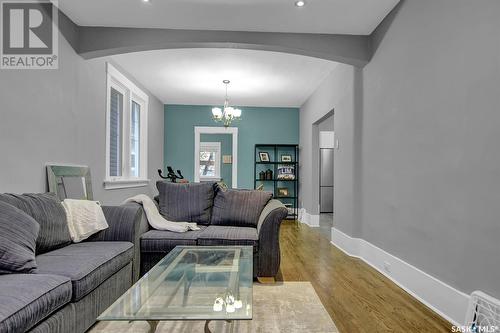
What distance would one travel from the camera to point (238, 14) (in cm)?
331

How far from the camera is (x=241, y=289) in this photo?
1.72m

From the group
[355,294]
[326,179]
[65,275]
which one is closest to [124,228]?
[65,275]

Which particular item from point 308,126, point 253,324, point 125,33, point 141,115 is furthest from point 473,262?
point 141,115

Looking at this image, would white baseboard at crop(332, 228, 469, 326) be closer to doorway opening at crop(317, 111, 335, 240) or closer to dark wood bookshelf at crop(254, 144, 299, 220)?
dark wood bookshelf at crop(254, 144, 299, 220)

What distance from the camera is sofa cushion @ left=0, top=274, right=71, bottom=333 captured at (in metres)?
1.33

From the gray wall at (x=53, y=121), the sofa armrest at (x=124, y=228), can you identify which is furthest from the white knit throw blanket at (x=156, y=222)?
the gray wall at (x=53, y=121)

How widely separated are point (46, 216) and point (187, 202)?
157 cm

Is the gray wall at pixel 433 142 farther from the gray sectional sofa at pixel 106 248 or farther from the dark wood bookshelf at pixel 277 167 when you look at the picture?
the dark wood bookshelf at pixel 277 167

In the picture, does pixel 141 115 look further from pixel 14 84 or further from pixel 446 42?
pixel 446 42

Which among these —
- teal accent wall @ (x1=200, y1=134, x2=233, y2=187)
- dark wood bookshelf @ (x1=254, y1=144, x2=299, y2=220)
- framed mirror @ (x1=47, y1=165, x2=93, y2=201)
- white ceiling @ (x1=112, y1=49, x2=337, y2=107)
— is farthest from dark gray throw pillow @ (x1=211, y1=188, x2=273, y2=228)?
teal accent wall @ (x1=200, y1=134, x2=233, y2=187)

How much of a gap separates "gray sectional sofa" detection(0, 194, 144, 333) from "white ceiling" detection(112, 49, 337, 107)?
2731 mm

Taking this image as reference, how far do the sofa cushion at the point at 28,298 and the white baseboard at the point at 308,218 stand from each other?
5.47m

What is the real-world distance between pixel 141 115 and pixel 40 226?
171 inches

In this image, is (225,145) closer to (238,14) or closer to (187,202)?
(187,202)
